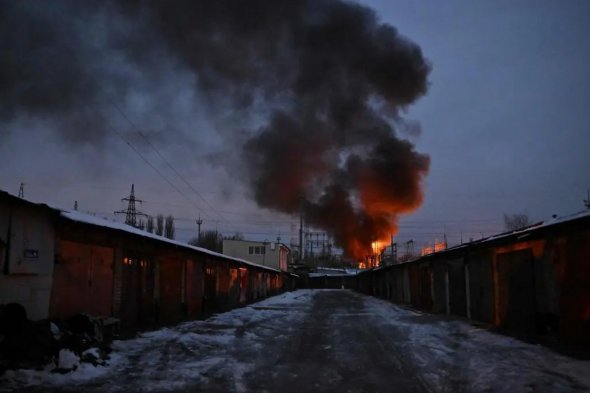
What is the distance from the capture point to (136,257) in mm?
16516

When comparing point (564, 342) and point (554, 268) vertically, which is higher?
point (554, 268)

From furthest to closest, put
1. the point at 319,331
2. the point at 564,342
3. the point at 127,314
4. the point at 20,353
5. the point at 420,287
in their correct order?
the point at 420,287 < the point at 319,331 < the point at 127,314 < the point at 564,342 < the point at 20,353

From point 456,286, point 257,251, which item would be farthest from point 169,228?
point 456,286

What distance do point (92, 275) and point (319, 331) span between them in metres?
6.93

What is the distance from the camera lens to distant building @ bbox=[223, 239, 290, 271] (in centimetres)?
8169

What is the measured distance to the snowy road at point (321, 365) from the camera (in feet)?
27.0

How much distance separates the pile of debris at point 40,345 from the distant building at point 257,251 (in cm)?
7088

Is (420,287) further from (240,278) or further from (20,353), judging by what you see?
(20,353)

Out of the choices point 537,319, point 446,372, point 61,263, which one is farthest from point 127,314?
point 537,319

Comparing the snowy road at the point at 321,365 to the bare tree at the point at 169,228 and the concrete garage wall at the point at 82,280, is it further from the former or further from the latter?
the bare tree at the point at 169,228

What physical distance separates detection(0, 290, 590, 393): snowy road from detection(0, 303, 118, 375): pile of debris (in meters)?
0.32

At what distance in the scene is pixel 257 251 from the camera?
83.0 m

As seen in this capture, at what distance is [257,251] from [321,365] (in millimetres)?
73210

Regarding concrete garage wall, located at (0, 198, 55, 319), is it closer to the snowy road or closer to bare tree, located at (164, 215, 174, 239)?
the snowy road
